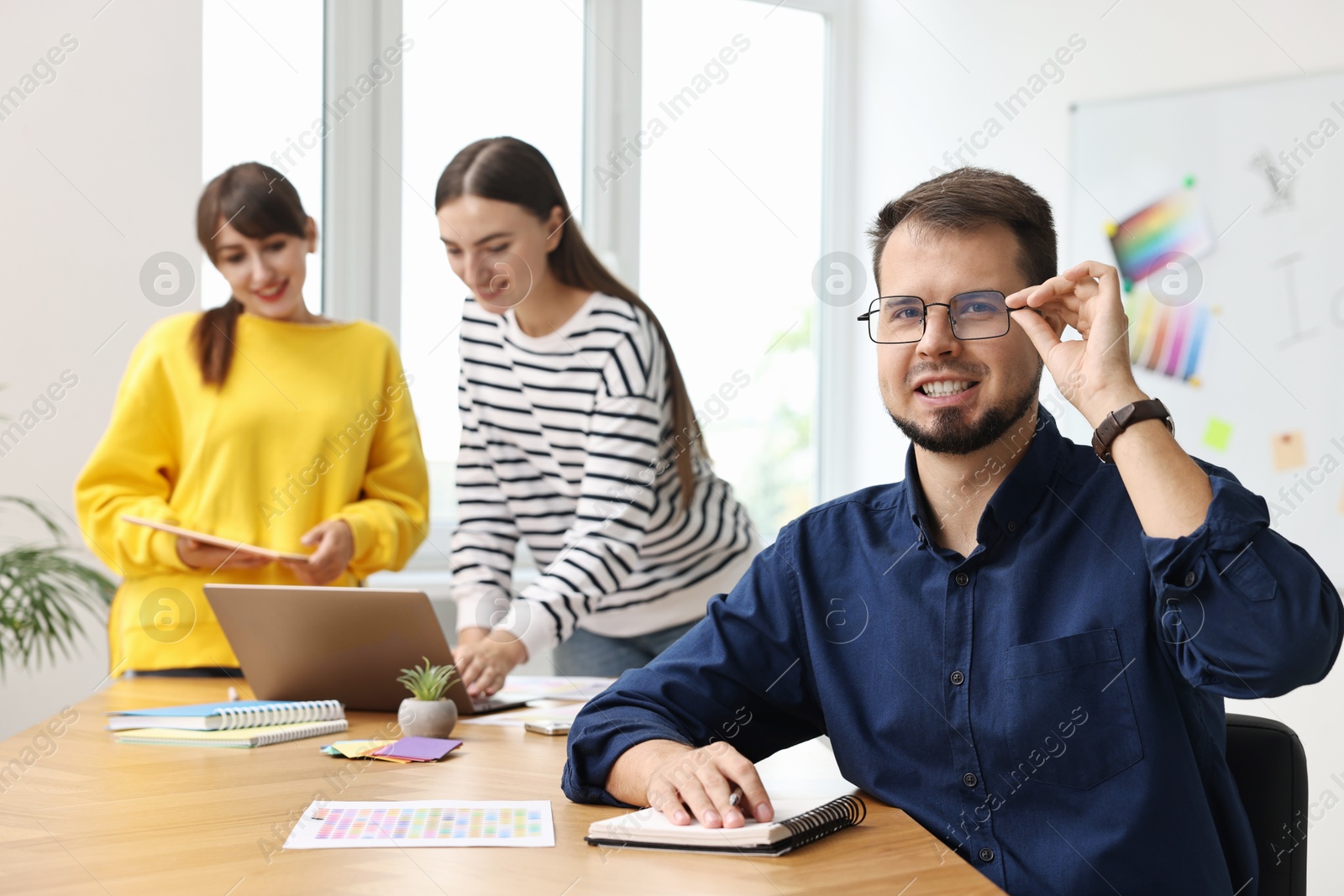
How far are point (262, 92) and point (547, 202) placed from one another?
70.1 inches

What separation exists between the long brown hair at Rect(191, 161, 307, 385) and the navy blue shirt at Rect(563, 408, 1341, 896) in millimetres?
1169

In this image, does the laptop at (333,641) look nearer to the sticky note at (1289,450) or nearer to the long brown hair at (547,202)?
→ the long brown hair at (547,202)

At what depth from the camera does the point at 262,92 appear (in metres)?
3.52

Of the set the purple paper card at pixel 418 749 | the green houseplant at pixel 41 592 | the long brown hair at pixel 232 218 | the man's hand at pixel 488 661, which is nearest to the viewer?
the purple paper card at pixel 418 749

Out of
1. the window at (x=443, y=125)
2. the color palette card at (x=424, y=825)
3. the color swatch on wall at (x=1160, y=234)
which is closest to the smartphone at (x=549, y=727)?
the color palette card at (x=424, y=825)

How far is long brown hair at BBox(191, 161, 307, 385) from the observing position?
2.10m

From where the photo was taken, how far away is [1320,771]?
3059 mm

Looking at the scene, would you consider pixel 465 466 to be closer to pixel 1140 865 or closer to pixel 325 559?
pixel 325 559

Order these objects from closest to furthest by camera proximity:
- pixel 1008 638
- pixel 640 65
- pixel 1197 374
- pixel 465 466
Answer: pixel 1008 638, pixel 465 466, pixel 1197 374, pixel 640 65

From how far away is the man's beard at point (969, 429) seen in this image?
1.38 meters

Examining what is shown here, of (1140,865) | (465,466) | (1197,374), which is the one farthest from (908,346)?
(1197,374)

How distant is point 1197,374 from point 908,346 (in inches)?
92.7

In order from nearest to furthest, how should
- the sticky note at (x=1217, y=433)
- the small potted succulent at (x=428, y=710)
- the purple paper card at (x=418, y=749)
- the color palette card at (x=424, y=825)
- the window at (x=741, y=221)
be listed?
the color palette card at (x=424, y=825) < the purple paper card at (x=418, y=749) < the small potted succulent at (x=428, y=710) < the sticky note at (x=1217, y=433) < the window at (x=741, y=221)

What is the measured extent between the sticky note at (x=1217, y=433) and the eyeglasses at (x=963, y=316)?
2.30 meters
